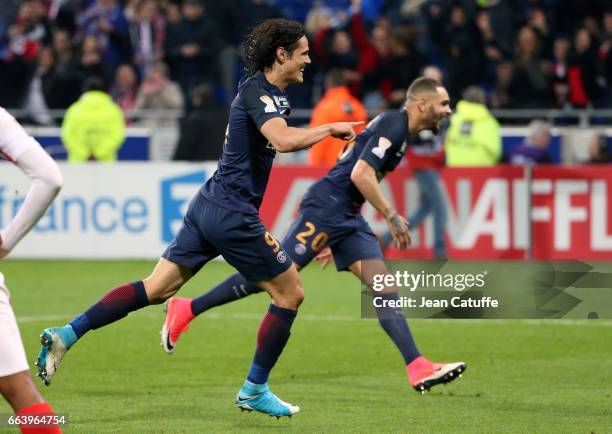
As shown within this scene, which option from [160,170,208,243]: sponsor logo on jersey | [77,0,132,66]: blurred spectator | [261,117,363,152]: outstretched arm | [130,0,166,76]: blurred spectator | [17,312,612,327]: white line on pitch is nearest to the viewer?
[261,117,363,152]: outstretched arm

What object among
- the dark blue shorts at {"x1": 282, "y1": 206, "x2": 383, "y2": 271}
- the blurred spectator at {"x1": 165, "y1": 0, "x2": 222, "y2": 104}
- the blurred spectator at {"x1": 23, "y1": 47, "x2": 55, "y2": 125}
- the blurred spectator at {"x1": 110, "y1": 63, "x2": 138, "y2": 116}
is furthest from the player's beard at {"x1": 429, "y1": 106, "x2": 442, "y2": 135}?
the blurred spectator at {"x1": 23, "y1": 47, "x2": 55, "y2": 125}

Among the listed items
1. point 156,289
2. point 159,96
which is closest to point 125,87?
point 159,96

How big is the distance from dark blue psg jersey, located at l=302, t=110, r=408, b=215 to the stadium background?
1279 millimetres

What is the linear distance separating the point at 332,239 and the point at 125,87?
517 inches

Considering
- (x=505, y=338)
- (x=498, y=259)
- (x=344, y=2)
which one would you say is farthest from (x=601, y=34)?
(x=505, y=338)

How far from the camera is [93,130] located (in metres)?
19.3

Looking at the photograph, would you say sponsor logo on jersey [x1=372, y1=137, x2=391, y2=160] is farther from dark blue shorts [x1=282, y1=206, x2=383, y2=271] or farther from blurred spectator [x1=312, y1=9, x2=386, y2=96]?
blurred spectator [x1=312, y1=9, x2=386, y2=96]

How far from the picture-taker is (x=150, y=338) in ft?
38.8

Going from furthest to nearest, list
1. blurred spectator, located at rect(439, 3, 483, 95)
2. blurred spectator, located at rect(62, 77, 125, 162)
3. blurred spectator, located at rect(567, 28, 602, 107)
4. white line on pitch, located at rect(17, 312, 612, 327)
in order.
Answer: blurred spectator, located at rect(439, 3, 483, 95) < blurred spectator, located at rect(567, 28, 602, 107) < blurred spectator, located at rect(62, 77, 125, 162) < white line on pitch, located at rect(17, 312, 612, 327)

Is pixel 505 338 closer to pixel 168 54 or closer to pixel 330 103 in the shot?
pixel 330 103

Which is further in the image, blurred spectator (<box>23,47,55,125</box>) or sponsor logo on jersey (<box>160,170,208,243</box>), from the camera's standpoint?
blurred spectator (<box>23,47,55,125</box>)

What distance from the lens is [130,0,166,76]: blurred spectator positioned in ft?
75.8

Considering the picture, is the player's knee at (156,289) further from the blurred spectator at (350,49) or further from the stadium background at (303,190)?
the blurred spectator at (350,49)

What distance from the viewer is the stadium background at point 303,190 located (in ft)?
29.4
